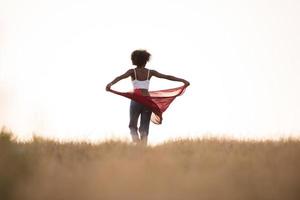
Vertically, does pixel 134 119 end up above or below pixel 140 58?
below

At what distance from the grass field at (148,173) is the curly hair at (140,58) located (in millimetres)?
2585

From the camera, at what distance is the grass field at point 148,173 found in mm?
7688

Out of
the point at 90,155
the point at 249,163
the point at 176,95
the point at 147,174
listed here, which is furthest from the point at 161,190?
the point at 176,95

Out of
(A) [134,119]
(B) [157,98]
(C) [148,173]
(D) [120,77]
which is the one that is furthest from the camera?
(B) [157,98]

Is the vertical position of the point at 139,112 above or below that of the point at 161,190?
above

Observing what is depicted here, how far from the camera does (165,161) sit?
9.35 m

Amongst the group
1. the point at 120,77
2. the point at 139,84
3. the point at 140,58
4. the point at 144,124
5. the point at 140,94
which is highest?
the point at 140,58

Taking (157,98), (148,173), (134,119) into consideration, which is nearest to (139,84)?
(134,119)

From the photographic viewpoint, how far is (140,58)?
43.7 ft

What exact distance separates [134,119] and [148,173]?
4652mm

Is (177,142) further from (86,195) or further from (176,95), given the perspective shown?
(86,195)

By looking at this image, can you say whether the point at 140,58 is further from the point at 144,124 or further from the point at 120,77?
the point at 144,124

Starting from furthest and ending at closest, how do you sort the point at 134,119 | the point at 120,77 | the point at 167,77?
the point at 167,77
the point at 120,77
the point at 134,119

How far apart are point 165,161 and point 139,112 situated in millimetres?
4022
